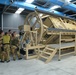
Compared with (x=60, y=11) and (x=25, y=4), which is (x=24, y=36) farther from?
(x=60, y=11)

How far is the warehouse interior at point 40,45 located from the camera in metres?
4.24

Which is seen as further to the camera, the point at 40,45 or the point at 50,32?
the point at 40,45

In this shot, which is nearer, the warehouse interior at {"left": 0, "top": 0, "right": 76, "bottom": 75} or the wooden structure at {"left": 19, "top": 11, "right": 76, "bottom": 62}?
the warehouse interior at {"left": 0, "top": 0, "right": 76, "bottom": 75}

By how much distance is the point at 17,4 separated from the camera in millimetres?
7918

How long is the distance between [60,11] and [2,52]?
26.6 feet

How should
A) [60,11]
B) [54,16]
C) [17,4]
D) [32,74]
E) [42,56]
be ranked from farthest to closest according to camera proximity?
[60,11] → [17,4] → [54,16] → [42,56] → [32,74]

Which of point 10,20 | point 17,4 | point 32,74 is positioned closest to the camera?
point 32,74

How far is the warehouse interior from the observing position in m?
4.24

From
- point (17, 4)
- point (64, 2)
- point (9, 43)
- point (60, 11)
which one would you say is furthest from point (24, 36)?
point (60, 11)

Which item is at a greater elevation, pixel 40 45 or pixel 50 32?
pixel 50 32

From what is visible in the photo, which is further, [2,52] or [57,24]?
[57,24]

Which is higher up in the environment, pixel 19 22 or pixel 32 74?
pixel 19 22

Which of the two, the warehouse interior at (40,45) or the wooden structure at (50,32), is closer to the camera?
the warehouse interior at (40,45)

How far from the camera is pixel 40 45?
233 inches
